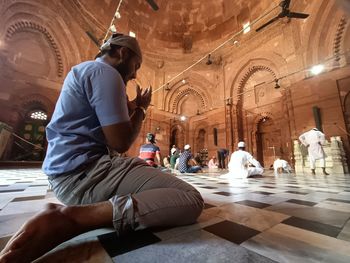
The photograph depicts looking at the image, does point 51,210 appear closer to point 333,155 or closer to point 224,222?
point 224,222

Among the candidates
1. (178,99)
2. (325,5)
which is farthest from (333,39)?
(178,99)

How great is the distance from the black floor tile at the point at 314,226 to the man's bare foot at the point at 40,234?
46.8 inches

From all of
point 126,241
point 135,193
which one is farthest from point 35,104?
point 126,241

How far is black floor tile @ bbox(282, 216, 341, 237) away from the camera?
920 millimetres

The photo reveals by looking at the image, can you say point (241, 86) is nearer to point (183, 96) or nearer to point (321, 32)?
point (321, 32)

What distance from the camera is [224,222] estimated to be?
3.50 feet

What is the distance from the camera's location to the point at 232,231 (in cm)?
93

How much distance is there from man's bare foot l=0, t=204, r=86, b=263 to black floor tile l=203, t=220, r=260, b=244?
67 cm

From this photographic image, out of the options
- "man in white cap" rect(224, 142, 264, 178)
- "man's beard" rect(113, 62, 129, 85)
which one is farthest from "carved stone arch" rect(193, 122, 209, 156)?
"man's beard" rect(113, 62, 129, 85)

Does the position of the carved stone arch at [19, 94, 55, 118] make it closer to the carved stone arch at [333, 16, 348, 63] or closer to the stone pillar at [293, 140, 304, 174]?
the stone pillar at [293, 140, 304, 174]

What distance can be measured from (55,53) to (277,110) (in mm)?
12653

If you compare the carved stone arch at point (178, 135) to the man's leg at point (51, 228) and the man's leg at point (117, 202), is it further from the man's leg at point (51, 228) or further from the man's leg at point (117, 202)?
the man's leg at point (51, 228)

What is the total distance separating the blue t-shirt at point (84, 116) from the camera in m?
0.88

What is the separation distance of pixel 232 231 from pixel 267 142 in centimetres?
1126
